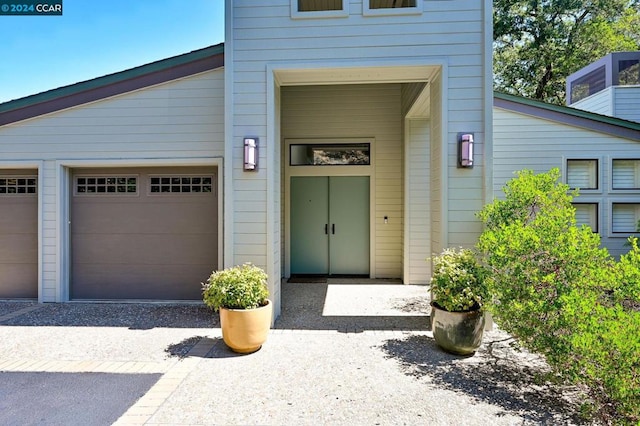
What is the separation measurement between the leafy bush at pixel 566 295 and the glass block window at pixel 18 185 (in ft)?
21.3

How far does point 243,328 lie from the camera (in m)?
3.54

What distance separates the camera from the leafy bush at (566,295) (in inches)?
87.0

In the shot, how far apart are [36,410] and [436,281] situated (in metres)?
3.56

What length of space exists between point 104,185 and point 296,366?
169 inches

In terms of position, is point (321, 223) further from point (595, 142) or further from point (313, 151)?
point (595, 142)

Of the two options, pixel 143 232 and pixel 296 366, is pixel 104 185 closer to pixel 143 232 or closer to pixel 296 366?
pixel 143 232

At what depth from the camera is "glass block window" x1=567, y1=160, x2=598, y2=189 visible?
642 cm

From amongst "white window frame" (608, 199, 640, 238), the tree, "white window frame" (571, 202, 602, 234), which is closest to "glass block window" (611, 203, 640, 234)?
"white window frame" (608, 199, 640, 238)

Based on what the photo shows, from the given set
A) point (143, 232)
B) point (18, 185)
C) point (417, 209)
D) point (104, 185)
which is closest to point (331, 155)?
point (417, 209)

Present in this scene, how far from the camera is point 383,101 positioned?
718 cm

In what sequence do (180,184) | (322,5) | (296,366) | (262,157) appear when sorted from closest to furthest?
(296,366) → (262,157) → (180,184) → (322,5)

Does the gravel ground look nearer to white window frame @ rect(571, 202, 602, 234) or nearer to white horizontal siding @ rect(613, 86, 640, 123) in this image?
white window frame @ rect(571, 202, 602, 234)

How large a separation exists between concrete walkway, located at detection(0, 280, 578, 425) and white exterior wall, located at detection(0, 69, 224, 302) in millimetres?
1224

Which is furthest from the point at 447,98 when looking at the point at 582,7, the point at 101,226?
the point at 582,7
